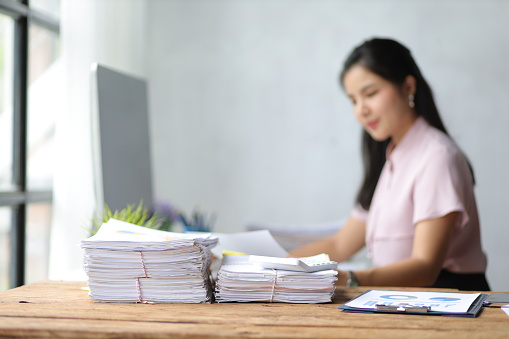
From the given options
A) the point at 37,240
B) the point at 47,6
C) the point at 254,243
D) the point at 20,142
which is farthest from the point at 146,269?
the point at 47,6

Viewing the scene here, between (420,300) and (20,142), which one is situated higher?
(20,142)

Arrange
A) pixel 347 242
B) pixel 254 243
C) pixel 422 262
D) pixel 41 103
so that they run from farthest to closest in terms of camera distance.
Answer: pixel 41 103, pixel 347 242, pixel 422 262, pixel 254 243

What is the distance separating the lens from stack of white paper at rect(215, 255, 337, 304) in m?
1.36

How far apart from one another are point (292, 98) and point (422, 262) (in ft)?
7.53

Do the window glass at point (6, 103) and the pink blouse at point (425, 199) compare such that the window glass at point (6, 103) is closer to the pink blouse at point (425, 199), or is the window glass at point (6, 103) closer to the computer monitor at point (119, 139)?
the computer monitor at point (119, 139)

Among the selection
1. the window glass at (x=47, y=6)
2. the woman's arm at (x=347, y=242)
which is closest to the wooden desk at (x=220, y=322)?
the woman's arm at (x=347, y=242)

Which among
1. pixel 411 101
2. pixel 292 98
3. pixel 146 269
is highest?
pixel 292 98

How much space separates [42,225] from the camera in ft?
10.6

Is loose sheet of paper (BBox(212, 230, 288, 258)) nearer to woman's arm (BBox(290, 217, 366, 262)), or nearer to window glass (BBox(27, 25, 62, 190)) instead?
woman's arm (BBox(290, 217, 366, 262))

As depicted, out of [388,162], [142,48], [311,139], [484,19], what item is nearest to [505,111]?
[484,19]

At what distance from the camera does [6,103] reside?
2896 mm

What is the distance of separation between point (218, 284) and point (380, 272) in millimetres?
619

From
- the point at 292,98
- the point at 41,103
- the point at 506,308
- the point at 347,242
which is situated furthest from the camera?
the point at 292,98

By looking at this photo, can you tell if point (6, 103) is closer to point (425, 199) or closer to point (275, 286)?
point (425, 199)
